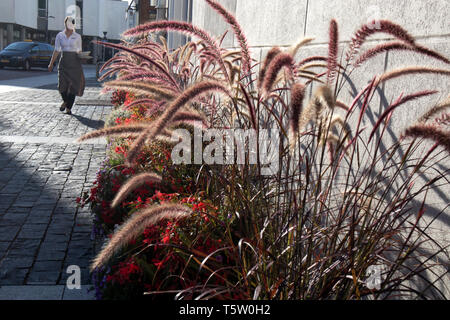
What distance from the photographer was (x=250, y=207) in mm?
2145

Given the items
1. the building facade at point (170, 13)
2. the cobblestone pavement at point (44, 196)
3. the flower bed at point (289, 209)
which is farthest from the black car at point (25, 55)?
the flower bed at point (289, 209)

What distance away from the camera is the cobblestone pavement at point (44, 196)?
3420mm

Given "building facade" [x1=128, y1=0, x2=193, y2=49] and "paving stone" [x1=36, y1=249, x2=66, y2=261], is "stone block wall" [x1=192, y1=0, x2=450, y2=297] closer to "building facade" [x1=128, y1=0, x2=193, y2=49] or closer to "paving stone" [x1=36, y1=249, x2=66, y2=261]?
"paving stone" [x1=36, y1=249, x2=66, y2=261]

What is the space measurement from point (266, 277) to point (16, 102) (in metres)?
11.7

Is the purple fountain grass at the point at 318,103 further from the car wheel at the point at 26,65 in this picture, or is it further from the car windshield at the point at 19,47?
the car windshield at the point at 19,47

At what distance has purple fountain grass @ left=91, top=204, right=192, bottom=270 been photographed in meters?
1.64

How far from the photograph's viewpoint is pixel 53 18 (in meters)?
48.6

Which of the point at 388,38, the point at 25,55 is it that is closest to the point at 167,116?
the point at 388,38

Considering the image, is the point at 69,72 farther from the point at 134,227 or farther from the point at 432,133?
the point at 432,133

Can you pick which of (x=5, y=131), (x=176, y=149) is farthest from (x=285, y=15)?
(x=5, y=131)

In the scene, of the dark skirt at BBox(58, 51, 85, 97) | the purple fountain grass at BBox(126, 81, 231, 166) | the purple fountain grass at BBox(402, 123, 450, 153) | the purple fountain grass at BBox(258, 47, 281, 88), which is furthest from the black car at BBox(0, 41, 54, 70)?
the purple fountain grass at BBox(402, 123, 450, 153)

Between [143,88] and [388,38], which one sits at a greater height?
[388,38]

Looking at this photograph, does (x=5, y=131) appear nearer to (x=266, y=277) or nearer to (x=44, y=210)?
(x=44, y=210)

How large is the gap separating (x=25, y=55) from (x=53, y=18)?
917 inches
